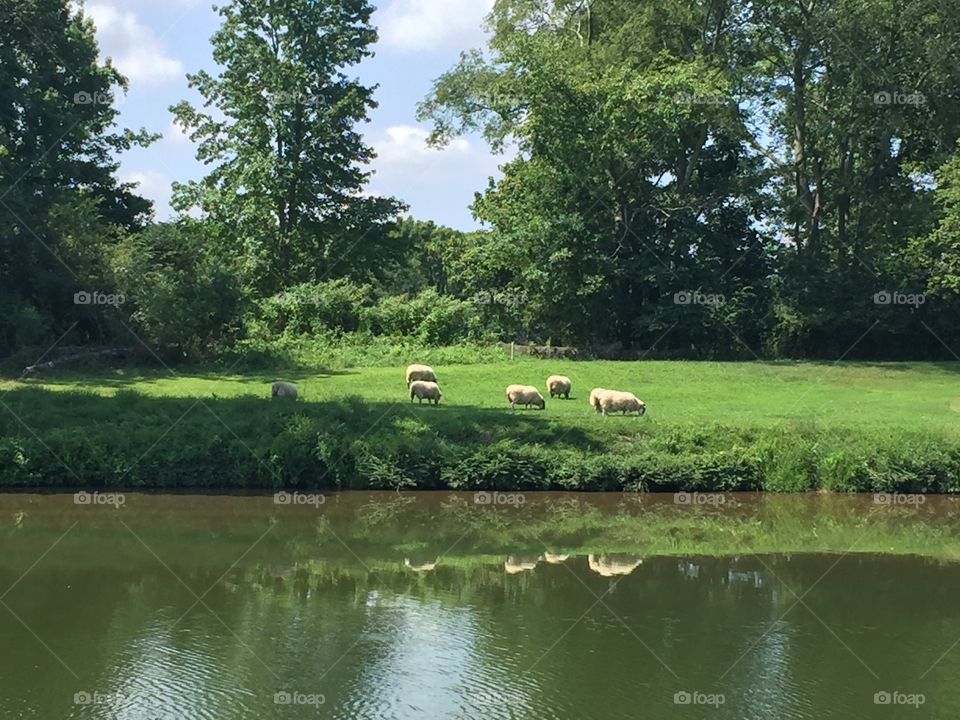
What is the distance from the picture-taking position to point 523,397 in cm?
2717

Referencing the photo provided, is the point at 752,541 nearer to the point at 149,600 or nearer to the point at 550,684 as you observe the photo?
the point at 550,684

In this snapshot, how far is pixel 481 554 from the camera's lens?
18.2 metres

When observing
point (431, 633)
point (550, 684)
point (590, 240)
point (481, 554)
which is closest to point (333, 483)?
point (481, 554)

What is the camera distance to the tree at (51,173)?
127 feet

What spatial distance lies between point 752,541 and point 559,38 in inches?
1473
